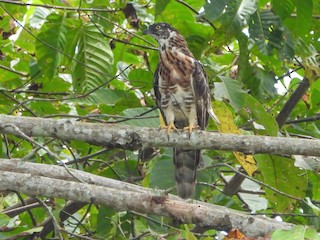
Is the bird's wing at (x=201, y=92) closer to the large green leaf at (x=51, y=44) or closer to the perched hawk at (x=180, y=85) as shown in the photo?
the perched hawk at (x=180, y=85)

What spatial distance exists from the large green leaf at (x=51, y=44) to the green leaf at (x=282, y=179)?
4.54ft

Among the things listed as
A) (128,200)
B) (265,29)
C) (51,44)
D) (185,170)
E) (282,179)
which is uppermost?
(265,29)

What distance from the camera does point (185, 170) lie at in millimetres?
4887

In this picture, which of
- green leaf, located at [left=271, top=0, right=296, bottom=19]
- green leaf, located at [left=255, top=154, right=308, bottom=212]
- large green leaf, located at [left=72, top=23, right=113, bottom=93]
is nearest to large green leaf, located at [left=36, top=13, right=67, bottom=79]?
large green leaf, located at [left=72, top=23, right=113, bottom=93]

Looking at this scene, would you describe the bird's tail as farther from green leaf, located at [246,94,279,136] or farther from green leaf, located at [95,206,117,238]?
green leaf, located at [246,94,279,136]

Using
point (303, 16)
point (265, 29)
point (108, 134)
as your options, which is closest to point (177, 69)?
point (265, 29)

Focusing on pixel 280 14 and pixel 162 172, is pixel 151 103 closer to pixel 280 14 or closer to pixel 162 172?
pixel 162 172

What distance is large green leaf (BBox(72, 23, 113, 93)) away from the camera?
487 cm

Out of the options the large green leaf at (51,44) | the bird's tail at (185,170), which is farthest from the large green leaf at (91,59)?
the bird's tail at (185,170)

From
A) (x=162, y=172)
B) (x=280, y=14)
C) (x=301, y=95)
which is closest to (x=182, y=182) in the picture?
(x=162, y=172)

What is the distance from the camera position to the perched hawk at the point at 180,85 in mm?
4934

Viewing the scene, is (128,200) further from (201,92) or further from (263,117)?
(201,92)

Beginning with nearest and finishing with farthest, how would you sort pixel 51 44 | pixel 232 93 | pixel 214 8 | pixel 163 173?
pixel 214 8
pixel 232 93
pixel 163 173
pixel 51 44

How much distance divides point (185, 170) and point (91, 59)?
2.95ft
